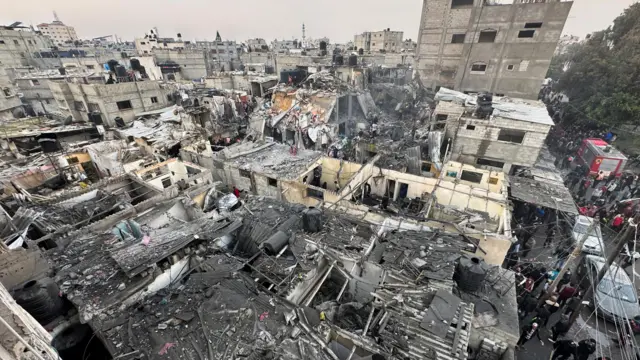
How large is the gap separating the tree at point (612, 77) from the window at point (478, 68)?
1264 centimetres

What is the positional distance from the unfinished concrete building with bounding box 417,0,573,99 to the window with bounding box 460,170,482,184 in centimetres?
2071

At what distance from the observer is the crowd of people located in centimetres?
1307

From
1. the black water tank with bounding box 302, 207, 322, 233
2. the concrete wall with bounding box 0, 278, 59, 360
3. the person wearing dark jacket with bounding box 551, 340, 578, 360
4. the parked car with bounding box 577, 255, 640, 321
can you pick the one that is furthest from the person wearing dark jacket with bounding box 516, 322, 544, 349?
the concrete wall with bounding box 0, 278, 59, 360

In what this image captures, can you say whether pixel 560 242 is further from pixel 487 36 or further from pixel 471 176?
pixel 487 36

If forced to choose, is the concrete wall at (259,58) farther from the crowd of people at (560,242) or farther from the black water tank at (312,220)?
the black water tank at (312,220)

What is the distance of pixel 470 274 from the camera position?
1024 cm

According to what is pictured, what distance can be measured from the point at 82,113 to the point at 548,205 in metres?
44.7

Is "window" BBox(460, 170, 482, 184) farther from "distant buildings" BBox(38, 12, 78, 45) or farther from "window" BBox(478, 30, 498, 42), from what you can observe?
"distant buildings" BBox(38, 12, 78, 45)

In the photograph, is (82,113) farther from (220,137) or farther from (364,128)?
(364,128)

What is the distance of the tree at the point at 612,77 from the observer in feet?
94.0

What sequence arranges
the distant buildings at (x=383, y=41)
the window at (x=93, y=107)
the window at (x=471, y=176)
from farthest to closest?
1. the distant buildings at (x=383, y=41)
2. the window at (x=93, y=107)
3. the window at (x=471, y=176)

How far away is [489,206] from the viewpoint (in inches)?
675

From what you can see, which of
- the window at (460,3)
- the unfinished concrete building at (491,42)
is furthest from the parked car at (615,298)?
the window at (460,3)

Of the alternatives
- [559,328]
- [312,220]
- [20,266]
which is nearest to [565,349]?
[559,328]
